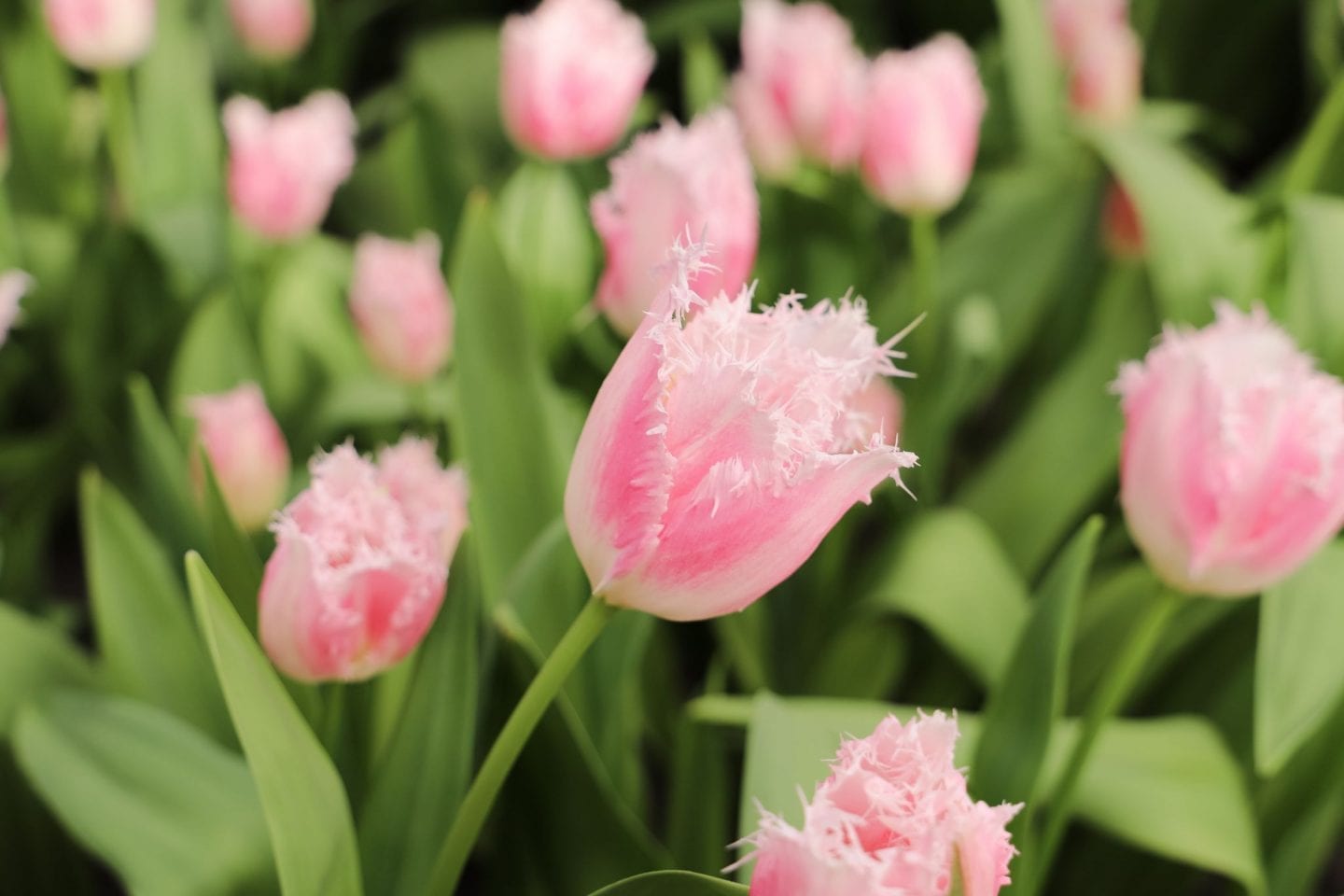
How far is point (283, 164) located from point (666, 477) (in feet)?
1.57

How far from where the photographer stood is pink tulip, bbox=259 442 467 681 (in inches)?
13.5

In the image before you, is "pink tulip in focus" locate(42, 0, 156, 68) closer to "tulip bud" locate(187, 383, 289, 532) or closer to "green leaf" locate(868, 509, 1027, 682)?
"tulip bud" locate(187, 383, 289, 532)

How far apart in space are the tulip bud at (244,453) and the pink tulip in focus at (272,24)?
48 centimetres

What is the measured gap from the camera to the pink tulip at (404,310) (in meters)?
0.63

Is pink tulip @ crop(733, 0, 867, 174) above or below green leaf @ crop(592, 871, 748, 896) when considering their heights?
above

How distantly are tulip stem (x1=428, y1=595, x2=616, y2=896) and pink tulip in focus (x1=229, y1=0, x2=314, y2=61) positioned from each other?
0.74 m

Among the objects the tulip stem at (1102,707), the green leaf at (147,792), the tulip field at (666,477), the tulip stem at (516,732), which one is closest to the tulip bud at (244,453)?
the tulip field at (666,477)

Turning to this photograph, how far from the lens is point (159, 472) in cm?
57

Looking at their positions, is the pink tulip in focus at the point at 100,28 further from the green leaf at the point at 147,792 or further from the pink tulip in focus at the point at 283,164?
the green leaf at the point at 147,792

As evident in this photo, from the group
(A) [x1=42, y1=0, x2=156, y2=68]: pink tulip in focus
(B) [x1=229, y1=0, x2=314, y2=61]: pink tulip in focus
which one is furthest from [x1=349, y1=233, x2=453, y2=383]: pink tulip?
(B) [x1=229, y1=0, x2=314, y2=61]: pink tulip in focus

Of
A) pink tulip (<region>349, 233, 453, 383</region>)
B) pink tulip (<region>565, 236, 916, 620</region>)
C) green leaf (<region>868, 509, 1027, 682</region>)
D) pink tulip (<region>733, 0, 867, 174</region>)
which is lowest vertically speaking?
green leaf (<region>868, 509, 1027, 682</region>)

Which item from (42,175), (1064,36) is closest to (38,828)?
(42,175)

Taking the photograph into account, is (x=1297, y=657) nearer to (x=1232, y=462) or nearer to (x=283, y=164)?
(x=1232, y=462)

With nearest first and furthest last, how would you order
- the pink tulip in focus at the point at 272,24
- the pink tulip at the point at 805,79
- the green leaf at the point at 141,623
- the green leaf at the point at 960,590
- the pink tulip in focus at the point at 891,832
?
the pink tulip in focus at the point at 891,832 → the green leaf at the point at 141,623 → the green leaf at the point at 960,590 → the pink tulip at the point at 805,79 → the pink tulip in focus at the point at 272,24
